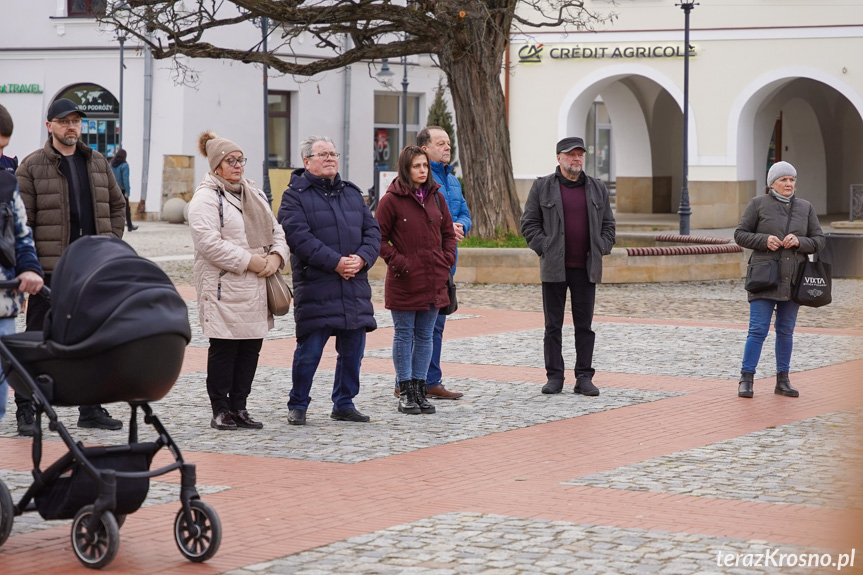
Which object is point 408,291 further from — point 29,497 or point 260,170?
point 260,170

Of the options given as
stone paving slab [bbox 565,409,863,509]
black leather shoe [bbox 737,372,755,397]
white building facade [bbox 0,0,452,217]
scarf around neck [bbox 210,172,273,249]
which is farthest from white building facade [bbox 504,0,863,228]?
stone paving slab [bbox 565,409,863,509]

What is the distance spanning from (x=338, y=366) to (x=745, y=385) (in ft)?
10.4

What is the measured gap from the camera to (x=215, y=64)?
125 feet

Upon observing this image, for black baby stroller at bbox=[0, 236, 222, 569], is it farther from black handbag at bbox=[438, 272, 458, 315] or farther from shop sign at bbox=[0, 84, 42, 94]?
shop sign at bbox=[0, 84, 42, 94]

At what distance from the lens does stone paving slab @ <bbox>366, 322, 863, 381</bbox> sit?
462 inches

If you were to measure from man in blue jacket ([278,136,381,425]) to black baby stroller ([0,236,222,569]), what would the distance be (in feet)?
10.3

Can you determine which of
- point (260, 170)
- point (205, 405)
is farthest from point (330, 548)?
point (260, 170)

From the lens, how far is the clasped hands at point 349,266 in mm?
8617

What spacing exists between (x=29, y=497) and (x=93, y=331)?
768mm

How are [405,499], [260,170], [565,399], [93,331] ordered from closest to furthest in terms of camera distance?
[93,331] < [405,499] < [565,399] < [260,170]

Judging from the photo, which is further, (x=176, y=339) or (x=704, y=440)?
(x=704, y=440)

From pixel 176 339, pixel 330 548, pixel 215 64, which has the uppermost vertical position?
pixel 215 64

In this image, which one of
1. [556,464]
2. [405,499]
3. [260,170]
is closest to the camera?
[405,499]

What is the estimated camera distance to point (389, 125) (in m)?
45.0
